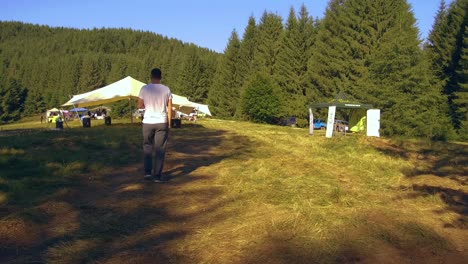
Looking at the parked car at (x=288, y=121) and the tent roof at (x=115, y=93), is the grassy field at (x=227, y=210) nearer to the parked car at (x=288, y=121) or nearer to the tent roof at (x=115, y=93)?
the tent roof at (x=115, y=93)

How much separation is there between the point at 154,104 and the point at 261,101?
36.8m

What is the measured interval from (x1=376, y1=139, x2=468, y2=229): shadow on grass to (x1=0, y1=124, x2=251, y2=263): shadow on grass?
2.82 meters

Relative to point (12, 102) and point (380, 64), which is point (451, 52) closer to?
point (380, 64)

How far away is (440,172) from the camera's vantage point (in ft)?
25.1

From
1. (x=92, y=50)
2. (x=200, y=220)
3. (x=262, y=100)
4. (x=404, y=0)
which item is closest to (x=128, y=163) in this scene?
(x=200, y=220)

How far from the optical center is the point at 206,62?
80688mm

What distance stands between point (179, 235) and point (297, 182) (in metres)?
2.63

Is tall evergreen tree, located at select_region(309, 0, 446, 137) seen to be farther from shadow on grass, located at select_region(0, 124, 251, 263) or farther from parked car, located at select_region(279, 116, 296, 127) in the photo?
shadow on grass, located at select_region(0, 124, 251, 263)

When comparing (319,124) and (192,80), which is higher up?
(192,80)

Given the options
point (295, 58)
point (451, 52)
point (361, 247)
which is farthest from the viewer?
point (295, 58)

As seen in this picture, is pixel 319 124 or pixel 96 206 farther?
A: pixel 319 124

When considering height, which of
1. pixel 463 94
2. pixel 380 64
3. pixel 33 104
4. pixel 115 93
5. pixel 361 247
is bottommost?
pixel 361 247

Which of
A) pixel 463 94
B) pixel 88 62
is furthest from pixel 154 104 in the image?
pixel 88 62

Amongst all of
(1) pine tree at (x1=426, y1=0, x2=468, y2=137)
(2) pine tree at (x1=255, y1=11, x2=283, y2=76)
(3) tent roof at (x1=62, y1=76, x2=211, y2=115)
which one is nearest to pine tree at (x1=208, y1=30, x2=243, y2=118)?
(2) pine tree at (x1=255, y1=11, x2=283, y2=76)
